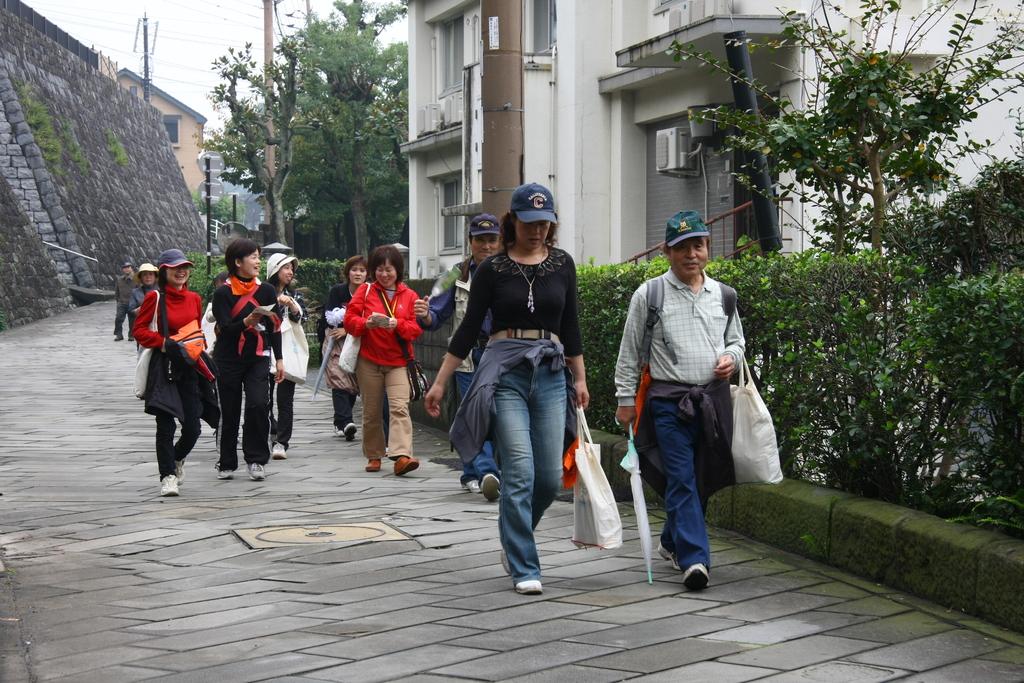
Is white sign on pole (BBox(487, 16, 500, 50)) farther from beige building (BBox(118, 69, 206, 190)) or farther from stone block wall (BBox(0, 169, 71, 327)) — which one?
beige building (BBox(118, 69, 206, 190))

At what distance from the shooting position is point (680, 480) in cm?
642

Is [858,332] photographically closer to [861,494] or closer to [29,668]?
[861,494]

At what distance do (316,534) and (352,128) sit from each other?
38.2 meters

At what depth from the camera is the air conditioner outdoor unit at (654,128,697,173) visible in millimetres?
18016

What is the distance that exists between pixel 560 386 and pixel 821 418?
56.5 inches

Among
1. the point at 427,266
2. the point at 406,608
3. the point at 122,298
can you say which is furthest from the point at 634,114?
the point at 122,298

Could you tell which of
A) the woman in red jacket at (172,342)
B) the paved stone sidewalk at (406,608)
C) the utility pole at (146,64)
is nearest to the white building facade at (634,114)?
the woman in red jacket at (172,342)

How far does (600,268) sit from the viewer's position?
32.5 ft

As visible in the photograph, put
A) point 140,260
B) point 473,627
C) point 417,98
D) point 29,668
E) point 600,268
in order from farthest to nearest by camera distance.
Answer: point 140,260 → point 417,98 → point 600,268 → point 473,627 → point 29,668

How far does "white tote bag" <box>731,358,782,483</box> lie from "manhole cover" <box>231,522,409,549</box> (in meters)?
2.02

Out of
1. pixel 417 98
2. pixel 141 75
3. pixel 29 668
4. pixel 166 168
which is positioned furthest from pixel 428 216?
pixel 141 75

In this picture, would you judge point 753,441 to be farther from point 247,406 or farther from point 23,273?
point 23,273

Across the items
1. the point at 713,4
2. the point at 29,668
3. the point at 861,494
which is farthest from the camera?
the point at 713,4

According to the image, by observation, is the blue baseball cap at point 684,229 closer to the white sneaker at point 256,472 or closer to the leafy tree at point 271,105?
the white sneaker at point 256,472
